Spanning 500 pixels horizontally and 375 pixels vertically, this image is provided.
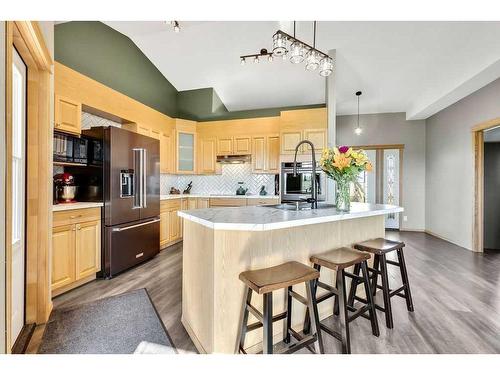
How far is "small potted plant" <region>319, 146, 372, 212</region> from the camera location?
1.96m

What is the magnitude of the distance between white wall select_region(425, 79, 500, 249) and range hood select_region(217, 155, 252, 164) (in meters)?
3.93

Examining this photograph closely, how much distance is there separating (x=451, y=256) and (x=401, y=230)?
2.12m

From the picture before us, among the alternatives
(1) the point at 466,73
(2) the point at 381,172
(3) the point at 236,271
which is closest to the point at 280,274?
(3) the point at 236,271

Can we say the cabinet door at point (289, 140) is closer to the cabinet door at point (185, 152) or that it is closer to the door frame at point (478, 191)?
the cabinet door at point (185, 152)

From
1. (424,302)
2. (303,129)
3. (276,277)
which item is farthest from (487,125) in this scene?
(276,277)

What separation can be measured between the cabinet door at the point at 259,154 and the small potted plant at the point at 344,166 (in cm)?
279

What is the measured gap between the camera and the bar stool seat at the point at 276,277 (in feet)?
4.09

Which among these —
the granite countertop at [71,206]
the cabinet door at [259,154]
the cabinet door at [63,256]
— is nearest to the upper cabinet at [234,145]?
the cabinet door at [259,154]

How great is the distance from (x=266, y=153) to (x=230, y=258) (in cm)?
353

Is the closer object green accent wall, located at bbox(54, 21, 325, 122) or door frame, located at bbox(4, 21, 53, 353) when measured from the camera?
door frame, located at bbox(4, 21, 53, 353)

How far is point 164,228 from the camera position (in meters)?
4.12

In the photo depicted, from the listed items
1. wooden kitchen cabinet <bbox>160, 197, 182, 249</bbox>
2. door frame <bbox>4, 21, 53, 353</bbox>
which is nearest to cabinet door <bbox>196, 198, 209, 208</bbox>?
wooden kitchen cabinet <bbox>160, 197, 182, 249</bbox>

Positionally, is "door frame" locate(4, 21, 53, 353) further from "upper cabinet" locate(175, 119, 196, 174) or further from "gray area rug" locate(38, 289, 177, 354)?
"upper cabinet" locate(175, 119, 196, 174)
